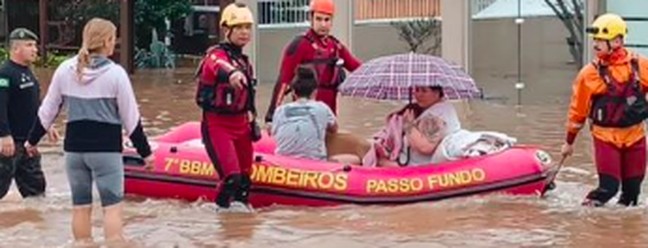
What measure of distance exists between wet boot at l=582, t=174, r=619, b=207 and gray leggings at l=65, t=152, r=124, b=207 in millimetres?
3586

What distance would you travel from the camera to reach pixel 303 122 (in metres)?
10.3

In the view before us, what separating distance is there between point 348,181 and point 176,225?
1375mm

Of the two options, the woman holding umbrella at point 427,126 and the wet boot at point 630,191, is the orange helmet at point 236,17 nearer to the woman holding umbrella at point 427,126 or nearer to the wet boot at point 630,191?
the woman holding umbrella at point 427,126

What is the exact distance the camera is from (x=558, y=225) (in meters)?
9.36

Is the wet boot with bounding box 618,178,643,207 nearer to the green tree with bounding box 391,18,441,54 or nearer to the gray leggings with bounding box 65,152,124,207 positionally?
the gray leggings with bounding box 65,152,124,207

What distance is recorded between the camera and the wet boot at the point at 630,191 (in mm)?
9719

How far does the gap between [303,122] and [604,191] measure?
2343 mm

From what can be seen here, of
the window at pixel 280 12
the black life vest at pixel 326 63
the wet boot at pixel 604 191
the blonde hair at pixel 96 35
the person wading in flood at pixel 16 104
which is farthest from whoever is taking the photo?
the window at pixel 280 12

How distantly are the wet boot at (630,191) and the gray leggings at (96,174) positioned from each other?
3.78 metres

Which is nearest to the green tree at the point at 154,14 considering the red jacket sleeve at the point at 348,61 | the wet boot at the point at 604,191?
the red jacket sleeve at the point at 348,61

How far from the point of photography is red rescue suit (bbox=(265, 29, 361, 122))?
10.9 metres

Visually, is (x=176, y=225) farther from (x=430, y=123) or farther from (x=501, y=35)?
(x=501, y=35)

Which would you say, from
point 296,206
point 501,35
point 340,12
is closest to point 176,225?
point 296,206

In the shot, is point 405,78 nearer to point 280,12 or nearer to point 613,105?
point 613,105
